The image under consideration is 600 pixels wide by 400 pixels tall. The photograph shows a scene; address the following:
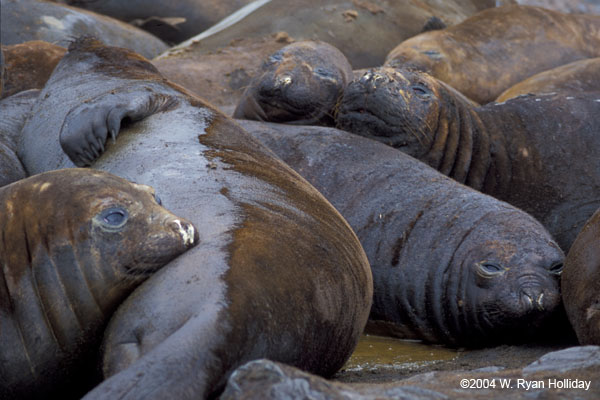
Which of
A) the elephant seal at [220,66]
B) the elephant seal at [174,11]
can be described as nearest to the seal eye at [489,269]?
the elephant seal at [220,66]

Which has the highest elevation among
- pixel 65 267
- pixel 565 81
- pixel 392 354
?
pixel 65 267

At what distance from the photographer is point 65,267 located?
8.66 ft

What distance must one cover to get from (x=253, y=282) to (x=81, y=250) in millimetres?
541

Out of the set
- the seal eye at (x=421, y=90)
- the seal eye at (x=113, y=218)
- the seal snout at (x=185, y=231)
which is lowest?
the seal eye at (x=421, y=90)

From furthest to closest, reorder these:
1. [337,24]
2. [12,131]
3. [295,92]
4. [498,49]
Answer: [337,24] < [498,49] < [295,92] < [12,131]

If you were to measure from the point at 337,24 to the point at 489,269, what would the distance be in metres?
5.04

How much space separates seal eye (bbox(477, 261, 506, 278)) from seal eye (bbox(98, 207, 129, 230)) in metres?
1.94

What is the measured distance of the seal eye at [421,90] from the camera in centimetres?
550

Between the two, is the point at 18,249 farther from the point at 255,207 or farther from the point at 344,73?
the point at 344,73

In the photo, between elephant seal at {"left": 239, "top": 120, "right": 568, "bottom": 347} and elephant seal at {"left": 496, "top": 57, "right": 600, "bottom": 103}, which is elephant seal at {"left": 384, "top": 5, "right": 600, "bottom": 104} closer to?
elephant seal at {"left": 496, "top": 57, "right": 600, "bottom": 103}

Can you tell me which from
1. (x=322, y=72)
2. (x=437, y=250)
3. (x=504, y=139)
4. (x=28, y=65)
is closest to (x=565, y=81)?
(x=504, y=139)

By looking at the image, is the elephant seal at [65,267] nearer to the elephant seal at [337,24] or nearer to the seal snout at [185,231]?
the seal snout at [185,231]

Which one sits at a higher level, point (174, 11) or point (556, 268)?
point (556, 268)

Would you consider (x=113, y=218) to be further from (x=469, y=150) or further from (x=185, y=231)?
(x=469, y=150)
